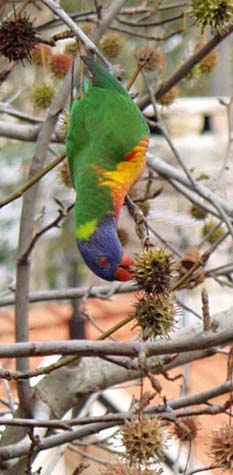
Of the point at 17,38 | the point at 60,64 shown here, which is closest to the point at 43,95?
the point at 60,64

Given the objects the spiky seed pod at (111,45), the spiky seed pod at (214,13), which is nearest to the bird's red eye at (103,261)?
the spiky seed pod at (214,13)

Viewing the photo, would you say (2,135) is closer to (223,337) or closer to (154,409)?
(154,409)

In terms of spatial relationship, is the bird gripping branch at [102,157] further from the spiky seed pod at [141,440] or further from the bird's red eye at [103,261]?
the spiky seed pod at [141,440]

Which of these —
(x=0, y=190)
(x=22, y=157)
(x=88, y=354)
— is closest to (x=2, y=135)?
(x=88, y=354)

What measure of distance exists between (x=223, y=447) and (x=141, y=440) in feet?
0.63

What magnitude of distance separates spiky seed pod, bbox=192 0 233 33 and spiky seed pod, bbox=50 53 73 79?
27.1 inches

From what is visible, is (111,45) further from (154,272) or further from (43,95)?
(154,272)

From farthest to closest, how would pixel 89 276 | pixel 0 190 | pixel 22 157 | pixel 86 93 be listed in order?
pixel 89 276 → pixel 0 190 → pixel 22 157 → pixel 86 93

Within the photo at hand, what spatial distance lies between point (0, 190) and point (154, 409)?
3.57 meters

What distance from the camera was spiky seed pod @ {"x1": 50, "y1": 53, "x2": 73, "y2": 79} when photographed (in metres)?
2.38

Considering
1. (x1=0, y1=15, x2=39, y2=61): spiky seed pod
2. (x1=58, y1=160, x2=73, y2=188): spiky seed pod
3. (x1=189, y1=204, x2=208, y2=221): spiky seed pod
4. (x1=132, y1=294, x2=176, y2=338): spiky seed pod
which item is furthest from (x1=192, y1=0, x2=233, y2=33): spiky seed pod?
(x1=189, y1=204, x2=208, y2=221): spiky seed pod

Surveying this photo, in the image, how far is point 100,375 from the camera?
1.90 meters

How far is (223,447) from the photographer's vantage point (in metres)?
1.46

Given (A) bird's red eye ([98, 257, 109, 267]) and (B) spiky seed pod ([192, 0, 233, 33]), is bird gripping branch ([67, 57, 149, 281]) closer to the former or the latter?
(A) bird's red eye ([98, 257, 109, 267])
